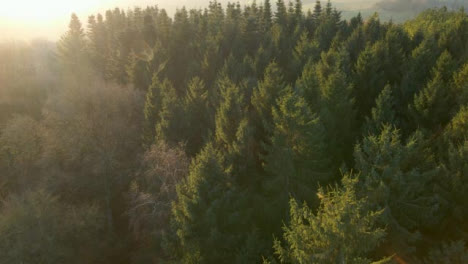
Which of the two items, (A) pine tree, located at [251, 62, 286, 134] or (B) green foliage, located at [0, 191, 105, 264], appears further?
(A) pine tree, located at [251, 62, 286, 134]

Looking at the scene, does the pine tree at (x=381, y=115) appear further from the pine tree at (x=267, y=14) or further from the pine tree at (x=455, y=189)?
the pine tree at (x=267, y=14)

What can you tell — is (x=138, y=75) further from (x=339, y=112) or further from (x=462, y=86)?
(x=462, y=86)

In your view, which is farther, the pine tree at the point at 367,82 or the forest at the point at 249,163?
the pine tree at the point at 367,82

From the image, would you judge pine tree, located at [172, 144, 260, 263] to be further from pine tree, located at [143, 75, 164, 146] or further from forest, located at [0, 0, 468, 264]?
pine tree, located at [143, 75, 164, 146]

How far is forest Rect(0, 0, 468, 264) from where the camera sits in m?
18.0

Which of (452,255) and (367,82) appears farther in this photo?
(367,82)

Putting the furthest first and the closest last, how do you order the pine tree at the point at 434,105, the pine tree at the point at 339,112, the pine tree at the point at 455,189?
1. the pine tree at the point at 434,105
2. the pine tree at the point at 339,112
3. the pine tree at the point at 455,189

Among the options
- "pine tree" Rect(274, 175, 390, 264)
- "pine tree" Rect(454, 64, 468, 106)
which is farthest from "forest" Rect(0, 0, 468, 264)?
"pine tree" Rect(454, 64, 468, 106)

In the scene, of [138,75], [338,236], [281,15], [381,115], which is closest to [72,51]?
[138,75]

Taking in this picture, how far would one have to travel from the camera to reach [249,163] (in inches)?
1061

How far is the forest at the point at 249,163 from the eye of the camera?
18047 mm

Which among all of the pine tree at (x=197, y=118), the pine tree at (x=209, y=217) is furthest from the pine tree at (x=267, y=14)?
the pine tree at (x=209, y=217)

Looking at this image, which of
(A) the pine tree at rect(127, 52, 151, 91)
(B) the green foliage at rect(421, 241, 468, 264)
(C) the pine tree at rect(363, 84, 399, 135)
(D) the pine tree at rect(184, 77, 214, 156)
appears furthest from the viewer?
(A) the pine tree at rect(127, 52, 151, 91)

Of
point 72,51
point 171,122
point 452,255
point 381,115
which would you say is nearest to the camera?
point 452,255
